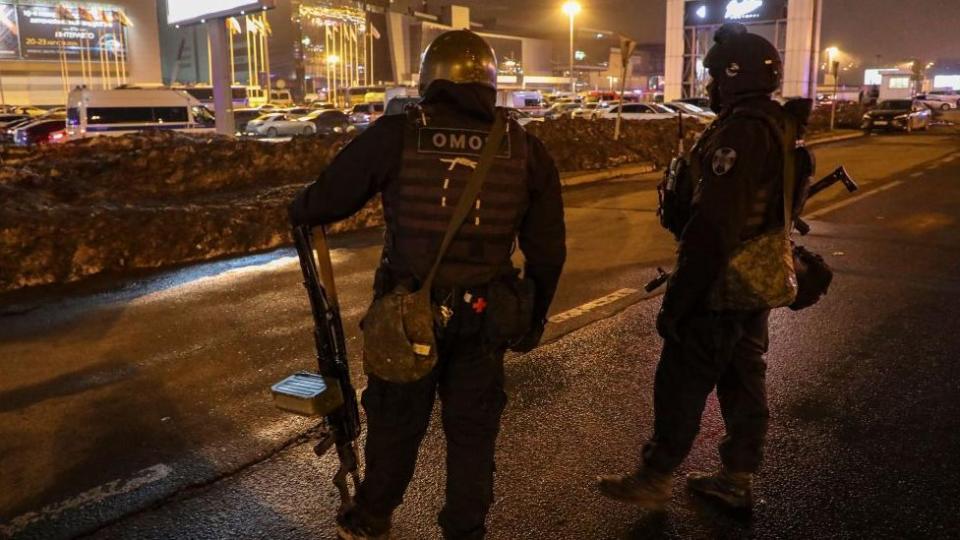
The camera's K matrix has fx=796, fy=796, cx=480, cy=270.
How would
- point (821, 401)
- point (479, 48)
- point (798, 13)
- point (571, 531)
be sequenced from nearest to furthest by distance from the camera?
1. point (479, 48)
2. point (571, 531)
3. point (821, 401)
4. point (798, 13)

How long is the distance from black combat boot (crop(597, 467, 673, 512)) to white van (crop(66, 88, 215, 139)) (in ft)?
74.2

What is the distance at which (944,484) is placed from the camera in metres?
3.49

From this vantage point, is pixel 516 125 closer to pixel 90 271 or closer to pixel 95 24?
pixel 90 271

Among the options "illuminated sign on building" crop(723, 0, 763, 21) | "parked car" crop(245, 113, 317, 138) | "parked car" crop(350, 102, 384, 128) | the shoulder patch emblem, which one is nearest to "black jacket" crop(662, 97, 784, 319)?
the shoulder patch emblem

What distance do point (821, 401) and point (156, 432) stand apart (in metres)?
3.65

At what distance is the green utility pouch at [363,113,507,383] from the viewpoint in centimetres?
241

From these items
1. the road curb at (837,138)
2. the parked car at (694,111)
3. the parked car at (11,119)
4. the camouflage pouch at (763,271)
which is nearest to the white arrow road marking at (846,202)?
the camouflage pouch at (763,271)

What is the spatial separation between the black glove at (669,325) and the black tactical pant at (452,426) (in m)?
0.74

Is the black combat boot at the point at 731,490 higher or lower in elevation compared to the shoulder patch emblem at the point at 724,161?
lower

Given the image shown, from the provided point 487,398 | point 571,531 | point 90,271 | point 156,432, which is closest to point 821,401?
point 571,531

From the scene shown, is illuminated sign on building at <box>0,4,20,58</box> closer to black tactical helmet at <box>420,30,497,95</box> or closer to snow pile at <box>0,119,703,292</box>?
snow pile at <box>0,119,703,292</box>

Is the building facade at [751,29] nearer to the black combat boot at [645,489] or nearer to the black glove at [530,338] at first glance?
the black combat boot at [645,489]

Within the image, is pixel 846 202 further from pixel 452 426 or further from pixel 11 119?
pixel 11 119

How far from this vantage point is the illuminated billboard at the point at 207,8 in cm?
1972
